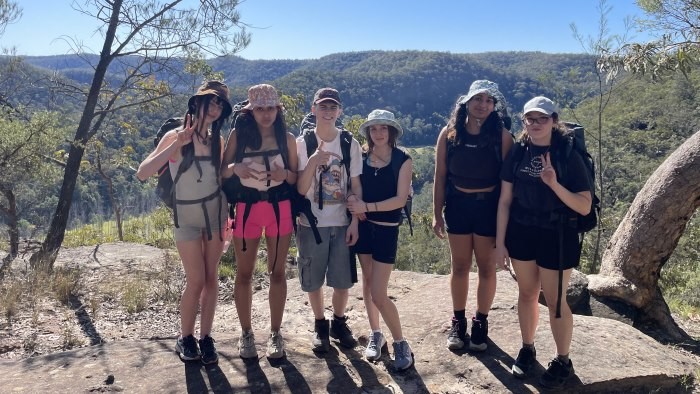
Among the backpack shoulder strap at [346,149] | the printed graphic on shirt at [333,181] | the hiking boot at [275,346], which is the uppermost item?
the backpack shoulder strap at [346,149]

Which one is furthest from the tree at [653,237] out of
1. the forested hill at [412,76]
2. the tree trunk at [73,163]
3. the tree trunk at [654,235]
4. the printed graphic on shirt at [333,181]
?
the forested hill at [412,76]

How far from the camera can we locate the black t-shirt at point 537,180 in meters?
2.82

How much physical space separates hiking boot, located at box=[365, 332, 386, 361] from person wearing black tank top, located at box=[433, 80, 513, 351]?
0.66m

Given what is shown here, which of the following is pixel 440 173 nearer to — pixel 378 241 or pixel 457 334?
pixel 378 241

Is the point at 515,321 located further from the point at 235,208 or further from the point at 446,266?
Answer: the point at 446,266

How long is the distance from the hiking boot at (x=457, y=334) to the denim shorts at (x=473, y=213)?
2.39 ft

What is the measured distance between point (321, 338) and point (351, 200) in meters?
1.05

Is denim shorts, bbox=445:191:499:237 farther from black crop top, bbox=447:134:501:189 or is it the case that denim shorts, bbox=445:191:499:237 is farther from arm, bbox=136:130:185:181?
arm, bbox=136:130:185:181

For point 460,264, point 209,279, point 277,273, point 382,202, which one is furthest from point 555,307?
point 209,279

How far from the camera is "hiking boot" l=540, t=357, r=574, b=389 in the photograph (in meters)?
3.11

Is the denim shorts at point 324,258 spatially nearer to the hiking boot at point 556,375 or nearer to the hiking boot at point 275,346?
the hiking boot at point 275,346

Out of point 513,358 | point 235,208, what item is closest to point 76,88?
point 235,208

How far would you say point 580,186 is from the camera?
111 inches

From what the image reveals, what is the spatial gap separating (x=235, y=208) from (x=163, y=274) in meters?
3.71
